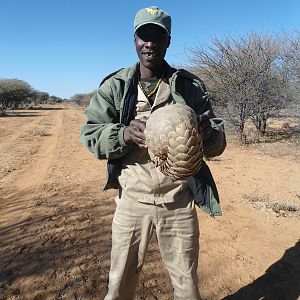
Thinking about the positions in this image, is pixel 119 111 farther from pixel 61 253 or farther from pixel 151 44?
pixel 61 253

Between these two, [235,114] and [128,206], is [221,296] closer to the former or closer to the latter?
[128,206]

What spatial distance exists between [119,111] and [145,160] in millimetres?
315

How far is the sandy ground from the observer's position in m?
3.42

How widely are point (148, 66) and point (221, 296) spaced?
220 centimetres

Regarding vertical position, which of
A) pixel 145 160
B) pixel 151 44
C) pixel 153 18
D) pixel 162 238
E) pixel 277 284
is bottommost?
pixel 277 284

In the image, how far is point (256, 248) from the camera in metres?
4.30

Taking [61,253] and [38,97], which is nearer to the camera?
[61,253]

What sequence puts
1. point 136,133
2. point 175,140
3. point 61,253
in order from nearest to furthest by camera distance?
point 175,140, point 136,133, point 61,253

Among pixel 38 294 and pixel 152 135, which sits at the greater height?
pixel 152 135

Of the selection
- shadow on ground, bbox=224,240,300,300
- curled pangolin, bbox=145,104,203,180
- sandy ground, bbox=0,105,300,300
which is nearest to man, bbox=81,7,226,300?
curled pangolin, bbox=145,104,203,180

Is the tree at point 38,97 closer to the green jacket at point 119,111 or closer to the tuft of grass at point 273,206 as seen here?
the tuft of grass at point 273,206

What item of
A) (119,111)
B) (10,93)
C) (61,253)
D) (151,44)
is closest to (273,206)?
(61,253)

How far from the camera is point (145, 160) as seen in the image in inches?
85.4

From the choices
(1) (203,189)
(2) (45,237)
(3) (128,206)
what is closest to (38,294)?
(2) (45,237)
